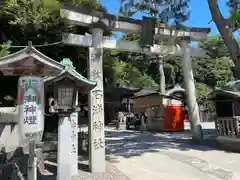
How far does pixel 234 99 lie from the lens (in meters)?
8.15

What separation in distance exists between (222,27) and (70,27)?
5.78m

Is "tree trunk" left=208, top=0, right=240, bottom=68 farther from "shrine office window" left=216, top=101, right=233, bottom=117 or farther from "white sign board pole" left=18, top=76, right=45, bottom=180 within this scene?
"white sign board pole" left=18, top=76, right=45, bottom=180

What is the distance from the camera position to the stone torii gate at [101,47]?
6227mm

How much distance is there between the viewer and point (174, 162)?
22.2 feet

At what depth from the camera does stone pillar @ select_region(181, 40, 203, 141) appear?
9266 mm

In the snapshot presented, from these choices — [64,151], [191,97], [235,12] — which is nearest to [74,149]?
[64,151]

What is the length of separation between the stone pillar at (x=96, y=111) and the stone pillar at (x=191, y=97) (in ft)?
13.8

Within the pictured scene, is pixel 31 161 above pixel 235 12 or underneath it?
underneath

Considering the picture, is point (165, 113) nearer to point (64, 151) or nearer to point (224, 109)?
point (224, 109)

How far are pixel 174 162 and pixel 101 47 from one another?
3959 mm

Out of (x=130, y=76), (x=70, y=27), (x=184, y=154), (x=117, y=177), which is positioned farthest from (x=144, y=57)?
(x=117, y=177)

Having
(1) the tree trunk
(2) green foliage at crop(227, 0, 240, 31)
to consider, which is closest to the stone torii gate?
(1) the tree trunk

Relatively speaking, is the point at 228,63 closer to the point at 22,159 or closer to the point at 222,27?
the point at 222,27

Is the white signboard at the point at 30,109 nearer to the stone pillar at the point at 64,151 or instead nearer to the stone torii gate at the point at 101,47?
the stone pillar at the point at 64,151
